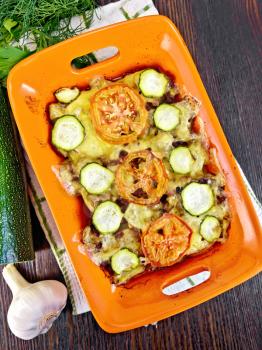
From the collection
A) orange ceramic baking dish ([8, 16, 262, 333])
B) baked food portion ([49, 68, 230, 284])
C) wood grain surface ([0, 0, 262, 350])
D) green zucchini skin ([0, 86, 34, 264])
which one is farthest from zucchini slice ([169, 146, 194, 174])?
green zucchini skin ([0, 86, 34, 264])

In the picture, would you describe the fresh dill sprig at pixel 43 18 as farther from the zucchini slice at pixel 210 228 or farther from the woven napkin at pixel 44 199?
the zucchini slice at pixel 210 228

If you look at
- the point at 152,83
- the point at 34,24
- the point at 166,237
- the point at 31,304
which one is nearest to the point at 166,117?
the point at 152,83

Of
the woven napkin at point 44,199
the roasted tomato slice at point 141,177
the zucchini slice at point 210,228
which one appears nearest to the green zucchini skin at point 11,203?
the woven napkin at point 44,199

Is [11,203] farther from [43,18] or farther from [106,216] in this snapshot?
[43,18]

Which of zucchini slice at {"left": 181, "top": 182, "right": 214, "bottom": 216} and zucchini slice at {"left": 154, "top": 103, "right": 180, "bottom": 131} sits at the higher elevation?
zucchini slice at {"left": 154, "top": 103, "right": 180, "bottom": 131}

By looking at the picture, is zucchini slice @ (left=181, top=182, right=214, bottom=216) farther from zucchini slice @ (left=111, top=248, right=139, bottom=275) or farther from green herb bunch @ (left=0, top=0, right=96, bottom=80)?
green herb bunch @ (left=0, top=0, right=96, bottom=80)

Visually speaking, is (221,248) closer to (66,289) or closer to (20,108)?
(66,289)
